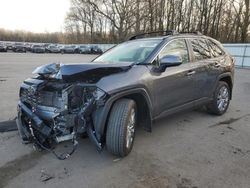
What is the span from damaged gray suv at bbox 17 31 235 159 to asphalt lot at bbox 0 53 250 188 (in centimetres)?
22

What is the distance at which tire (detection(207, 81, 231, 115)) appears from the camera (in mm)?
5582

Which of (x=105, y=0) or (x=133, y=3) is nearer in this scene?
(x=133, y=3)

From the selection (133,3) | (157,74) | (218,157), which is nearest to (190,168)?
(218,157)

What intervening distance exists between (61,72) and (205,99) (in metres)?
3.19

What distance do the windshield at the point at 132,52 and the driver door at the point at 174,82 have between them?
21cm

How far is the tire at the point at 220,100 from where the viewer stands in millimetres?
5582

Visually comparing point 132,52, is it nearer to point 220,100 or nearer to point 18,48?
point 220,100

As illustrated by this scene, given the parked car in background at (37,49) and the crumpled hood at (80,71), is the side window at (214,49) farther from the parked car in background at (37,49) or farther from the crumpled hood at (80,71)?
the parked car in background at (37,49)

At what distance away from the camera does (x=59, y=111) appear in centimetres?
333

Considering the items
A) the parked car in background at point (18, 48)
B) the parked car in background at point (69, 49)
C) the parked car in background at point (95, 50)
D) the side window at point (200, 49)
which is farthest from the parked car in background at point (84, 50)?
the side window at point (200, 49)

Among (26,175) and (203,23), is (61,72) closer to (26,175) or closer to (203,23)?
(26,175)

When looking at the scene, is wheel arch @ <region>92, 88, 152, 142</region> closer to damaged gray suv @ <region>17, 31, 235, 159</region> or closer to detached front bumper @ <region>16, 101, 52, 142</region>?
damaged gray suv @ <region>17, 31, 235, 159</region>

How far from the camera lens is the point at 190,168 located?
336 centimetres

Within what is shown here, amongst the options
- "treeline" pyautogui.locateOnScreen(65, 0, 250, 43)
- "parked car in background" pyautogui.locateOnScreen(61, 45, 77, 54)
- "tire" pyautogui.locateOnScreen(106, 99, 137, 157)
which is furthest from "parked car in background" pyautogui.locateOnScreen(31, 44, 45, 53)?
"tire" pyautogui.locateOnScreen(106, 99, 137, 157)
